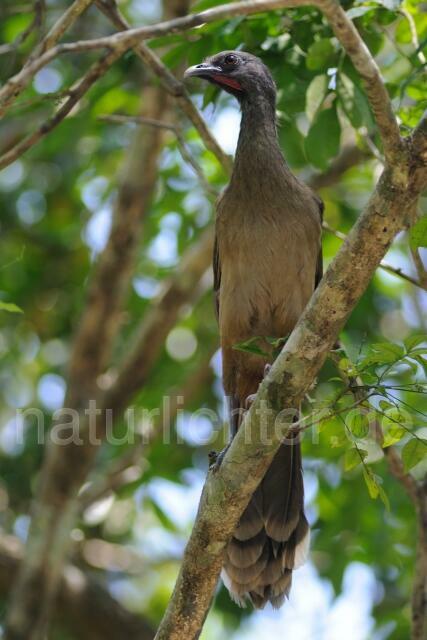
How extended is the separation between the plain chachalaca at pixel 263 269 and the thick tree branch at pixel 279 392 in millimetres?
854

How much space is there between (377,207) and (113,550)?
17.5ft

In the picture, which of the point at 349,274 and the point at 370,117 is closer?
the point at 349,274

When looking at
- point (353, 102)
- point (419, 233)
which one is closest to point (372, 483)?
point (419, 233)

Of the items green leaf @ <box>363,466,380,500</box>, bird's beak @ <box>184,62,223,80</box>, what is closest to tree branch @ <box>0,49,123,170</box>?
bird's beak @ <box>184,62,223,80</box>

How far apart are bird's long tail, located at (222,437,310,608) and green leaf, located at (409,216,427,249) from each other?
1.57m

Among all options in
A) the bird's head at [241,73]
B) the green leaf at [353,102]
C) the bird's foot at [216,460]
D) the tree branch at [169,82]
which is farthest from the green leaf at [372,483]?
the bird's head at [241,73]

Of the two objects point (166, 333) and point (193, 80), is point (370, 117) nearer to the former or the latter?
point (193, 80)

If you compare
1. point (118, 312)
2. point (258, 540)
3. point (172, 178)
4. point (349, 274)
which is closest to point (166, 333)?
point (118, 312)

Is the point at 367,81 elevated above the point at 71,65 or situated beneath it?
elevated above

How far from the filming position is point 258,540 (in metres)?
4.72

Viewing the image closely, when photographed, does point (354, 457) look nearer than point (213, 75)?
Yes

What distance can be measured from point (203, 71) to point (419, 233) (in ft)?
6.67

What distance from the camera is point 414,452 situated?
359 cm

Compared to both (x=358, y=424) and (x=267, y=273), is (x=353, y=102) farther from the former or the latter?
(x=358, y=424)
